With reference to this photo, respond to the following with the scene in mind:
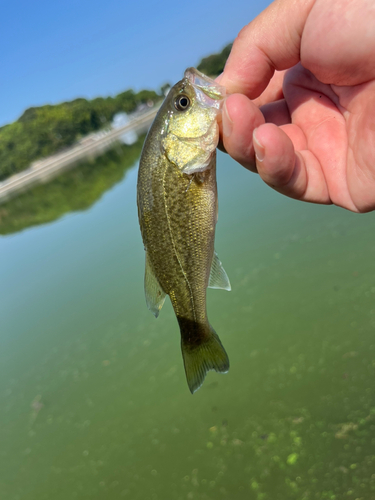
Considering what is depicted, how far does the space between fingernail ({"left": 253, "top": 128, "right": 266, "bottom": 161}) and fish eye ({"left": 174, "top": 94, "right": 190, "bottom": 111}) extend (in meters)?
0.47

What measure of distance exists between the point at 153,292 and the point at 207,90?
1.25 meters

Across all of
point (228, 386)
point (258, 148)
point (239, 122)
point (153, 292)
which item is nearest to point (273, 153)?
point (258, 148)

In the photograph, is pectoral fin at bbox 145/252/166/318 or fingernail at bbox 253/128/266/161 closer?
fingernail at bbox 253/128/266/161

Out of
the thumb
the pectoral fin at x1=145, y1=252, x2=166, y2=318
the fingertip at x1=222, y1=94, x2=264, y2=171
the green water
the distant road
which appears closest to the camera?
the fingertip at x1=222, y1=94, x2=264, y2=171

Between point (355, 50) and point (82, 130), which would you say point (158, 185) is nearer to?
point (355, 50)

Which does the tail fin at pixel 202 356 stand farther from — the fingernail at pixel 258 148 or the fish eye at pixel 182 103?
the fish eye at pixel 182 103

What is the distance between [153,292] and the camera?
2.08m

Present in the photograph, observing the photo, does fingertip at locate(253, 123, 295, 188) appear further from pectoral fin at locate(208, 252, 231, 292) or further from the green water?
the green water

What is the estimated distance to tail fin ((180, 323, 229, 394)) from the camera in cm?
206

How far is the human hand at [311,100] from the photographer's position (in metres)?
1.73

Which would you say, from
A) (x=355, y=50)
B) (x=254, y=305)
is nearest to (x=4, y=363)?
(x=254, y=305)

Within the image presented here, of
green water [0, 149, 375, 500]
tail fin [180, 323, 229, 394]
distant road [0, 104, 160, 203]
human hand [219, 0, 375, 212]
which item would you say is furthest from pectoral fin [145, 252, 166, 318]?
distant road [0, 104, 160, 203]

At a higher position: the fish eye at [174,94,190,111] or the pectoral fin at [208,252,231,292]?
the fish eye at [174,94,190,111]

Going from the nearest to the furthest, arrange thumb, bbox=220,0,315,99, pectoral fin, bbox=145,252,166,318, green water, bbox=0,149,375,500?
1. thumb, bbox=220,0,315,99
2. pectoral fin, bbox=145,252,166,318
3. green water, bbox=0,149,375,500
